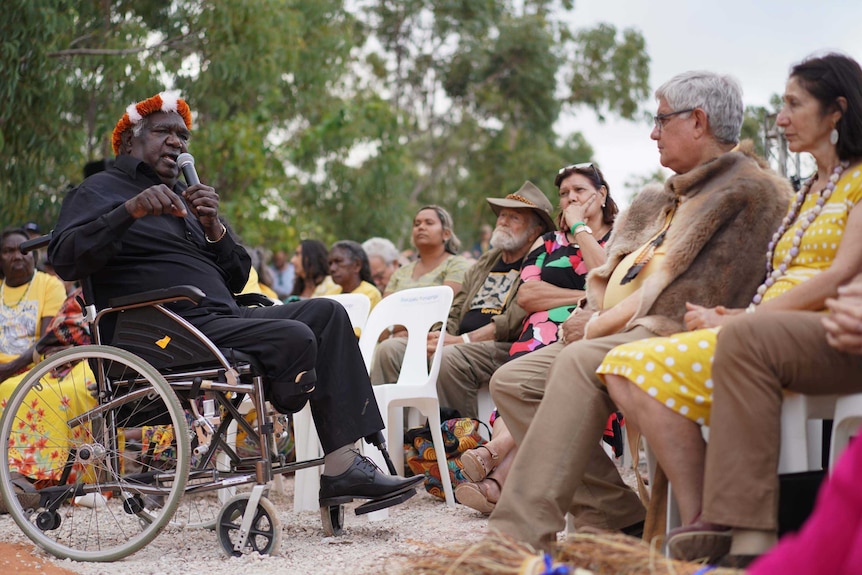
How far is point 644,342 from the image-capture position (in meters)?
2.86

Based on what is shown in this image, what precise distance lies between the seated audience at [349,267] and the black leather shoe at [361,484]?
3383 millimetres

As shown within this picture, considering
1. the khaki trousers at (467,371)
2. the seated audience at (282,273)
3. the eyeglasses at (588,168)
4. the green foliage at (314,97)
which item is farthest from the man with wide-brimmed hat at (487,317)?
the seated audience at (282,273)

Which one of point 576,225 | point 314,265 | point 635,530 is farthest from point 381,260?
point 635,530

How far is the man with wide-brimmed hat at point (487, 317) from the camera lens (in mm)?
5438

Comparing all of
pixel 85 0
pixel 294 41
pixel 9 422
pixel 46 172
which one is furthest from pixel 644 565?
pixel 294 41

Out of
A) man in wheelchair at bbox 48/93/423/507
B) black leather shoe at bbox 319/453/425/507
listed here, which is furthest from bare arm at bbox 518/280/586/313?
black leather shoe at bbox 319/453/425/507

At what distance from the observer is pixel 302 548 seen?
13.0ft

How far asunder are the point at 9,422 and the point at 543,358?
2118 mm

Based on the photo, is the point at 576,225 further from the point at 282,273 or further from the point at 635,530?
the point at 282,273

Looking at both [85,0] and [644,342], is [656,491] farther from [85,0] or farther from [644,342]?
[85,0]

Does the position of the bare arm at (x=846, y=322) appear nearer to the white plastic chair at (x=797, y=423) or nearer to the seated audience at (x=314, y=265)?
the white plastic chair at (x=797, y=423)

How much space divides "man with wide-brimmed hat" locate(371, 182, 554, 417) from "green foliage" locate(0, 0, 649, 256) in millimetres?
4458

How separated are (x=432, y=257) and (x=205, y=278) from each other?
10.2 ft

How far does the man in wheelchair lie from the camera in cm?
385
